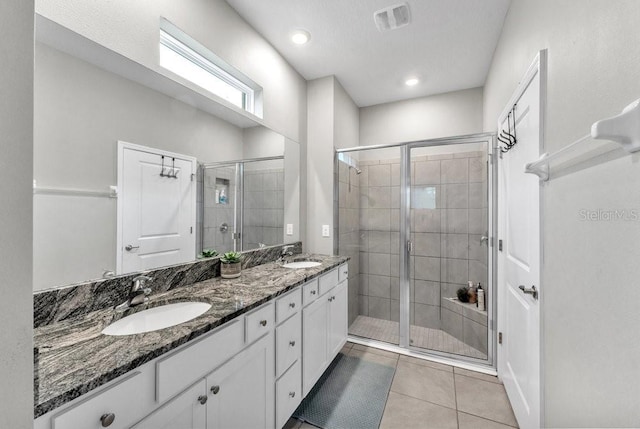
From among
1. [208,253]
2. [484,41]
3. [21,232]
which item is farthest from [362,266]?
[21,232]

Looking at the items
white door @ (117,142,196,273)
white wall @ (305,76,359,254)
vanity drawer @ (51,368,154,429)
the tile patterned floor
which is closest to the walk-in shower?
white wall @ (305,76,359,254)

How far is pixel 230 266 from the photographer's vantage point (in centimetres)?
172

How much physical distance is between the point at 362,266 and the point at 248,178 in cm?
167

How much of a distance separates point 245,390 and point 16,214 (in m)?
→ 1.10

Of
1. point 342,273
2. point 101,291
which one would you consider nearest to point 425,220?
point 342,273

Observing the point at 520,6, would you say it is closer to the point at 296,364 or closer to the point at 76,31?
the point at 76,31

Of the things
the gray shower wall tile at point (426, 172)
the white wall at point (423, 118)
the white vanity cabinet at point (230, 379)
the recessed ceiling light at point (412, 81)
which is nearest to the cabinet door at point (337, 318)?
the white vanity cabinet at point (230, 379)

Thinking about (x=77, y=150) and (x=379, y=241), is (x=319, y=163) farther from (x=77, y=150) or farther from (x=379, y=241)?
(x=77, y=150)

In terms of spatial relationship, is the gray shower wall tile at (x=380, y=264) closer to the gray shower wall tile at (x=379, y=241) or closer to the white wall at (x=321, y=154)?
the gray shower wall tile at (x=379, y=241)

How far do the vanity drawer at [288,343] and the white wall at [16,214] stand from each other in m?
1.08

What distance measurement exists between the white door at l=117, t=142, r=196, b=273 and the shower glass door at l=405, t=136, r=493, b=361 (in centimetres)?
202

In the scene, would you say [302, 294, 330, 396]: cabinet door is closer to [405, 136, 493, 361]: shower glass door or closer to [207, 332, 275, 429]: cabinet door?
[207, 332, 275, 429]: cabinet door

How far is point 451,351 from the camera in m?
2.46

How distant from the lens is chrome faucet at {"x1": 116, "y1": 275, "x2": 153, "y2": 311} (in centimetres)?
120
